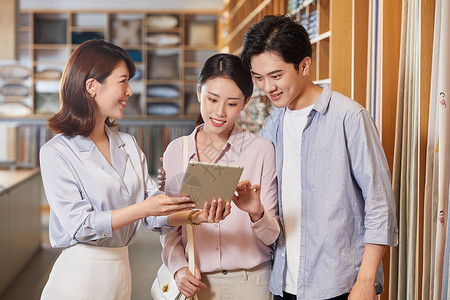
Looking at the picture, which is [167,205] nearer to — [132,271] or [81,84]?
[81,84]

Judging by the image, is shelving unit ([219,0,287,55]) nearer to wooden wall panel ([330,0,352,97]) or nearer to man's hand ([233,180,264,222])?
wooden wall panel ([330,0,352,97])

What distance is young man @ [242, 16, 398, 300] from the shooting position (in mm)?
1288

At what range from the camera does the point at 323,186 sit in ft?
4.42

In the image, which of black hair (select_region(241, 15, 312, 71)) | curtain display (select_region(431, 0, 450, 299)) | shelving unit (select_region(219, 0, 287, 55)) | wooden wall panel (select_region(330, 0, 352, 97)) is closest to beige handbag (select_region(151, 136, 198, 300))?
black hair (select_region(241, 15, 312, 71))

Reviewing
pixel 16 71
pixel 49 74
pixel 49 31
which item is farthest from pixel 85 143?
pixel 49 31

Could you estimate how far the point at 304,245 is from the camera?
1373 millimetres

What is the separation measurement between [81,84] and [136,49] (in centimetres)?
638

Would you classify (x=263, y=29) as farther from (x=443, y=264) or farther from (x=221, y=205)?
(x=443, y=264)

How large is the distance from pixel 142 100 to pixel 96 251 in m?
6.38

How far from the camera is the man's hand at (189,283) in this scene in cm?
133

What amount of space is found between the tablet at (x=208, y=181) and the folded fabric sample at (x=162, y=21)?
6771 millimetres

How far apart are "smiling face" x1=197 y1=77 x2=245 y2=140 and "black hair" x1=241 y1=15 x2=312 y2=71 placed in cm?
11

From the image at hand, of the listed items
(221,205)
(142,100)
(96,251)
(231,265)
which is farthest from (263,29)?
(142,100)

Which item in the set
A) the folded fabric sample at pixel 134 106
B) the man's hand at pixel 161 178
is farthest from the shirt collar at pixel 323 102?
the folded fabric sample at pixel 134 106
